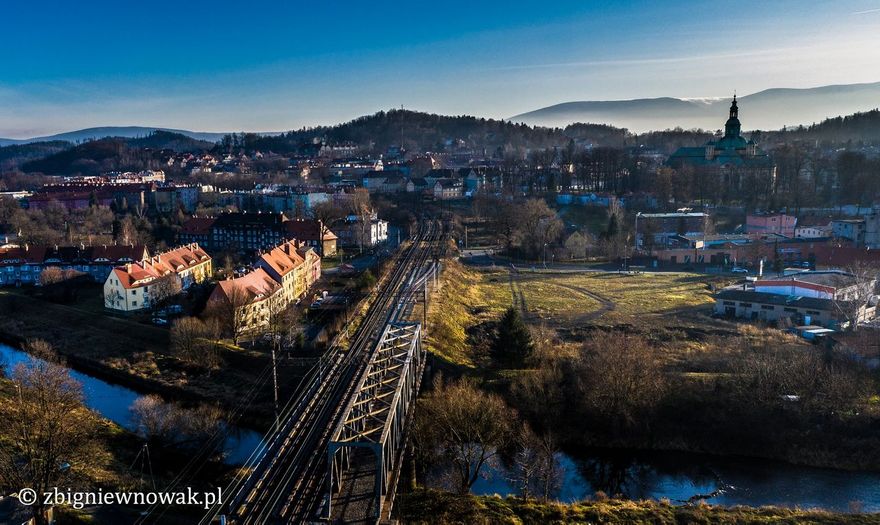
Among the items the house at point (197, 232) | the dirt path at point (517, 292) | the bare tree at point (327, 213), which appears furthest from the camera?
the bare tree at point (327, 213)

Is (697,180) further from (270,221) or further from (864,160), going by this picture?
(270,221)

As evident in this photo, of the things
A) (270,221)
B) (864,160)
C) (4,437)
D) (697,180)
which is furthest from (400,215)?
(4,437)

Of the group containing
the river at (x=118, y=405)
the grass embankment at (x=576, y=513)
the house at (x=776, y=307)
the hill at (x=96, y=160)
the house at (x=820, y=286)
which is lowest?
the river at (x=118, y=405)

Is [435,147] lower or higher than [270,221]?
higher

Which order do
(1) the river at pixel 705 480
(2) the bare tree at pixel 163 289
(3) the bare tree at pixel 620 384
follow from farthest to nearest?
(2) the bare tree at pixel 163 289, (3) the bare tree at pixel 620 384, (1) the river at pixel 705 480

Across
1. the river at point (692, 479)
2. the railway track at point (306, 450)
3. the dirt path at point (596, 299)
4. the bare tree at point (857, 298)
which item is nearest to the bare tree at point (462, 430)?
the river at point (692, 479)

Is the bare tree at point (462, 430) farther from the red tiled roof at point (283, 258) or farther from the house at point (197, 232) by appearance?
the house at point (197, 232)

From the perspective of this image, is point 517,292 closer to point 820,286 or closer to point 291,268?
point 291,268
